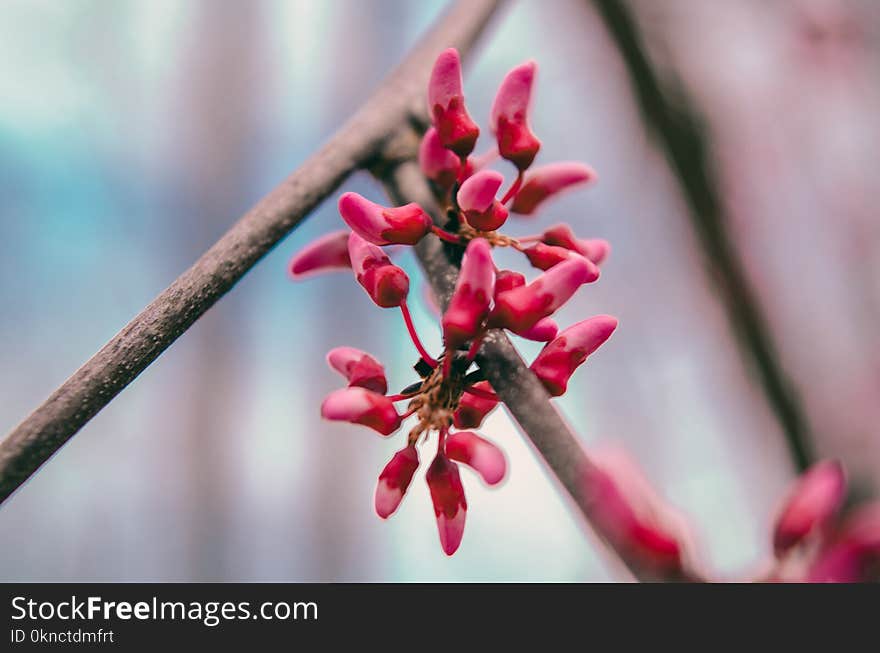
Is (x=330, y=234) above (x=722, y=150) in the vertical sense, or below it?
below

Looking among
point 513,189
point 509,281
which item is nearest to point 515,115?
point 513,189

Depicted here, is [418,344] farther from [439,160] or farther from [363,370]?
[439,160]

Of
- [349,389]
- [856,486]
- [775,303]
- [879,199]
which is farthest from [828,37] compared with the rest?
[349,389]

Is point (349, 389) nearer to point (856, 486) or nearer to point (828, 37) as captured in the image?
point (856, 486)

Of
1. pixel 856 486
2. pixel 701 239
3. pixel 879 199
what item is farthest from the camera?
pixel 879 199

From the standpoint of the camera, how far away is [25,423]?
0.45m

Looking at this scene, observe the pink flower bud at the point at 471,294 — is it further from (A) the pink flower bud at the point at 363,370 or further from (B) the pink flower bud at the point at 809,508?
(B) the pink flower bud at the point at 809,508

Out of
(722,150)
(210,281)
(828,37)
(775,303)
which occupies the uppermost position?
(828,37)

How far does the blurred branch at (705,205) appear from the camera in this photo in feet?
3.32

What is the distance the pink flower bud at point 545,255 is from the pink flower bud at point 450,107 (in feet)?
0.32

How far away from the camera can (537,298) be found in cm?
48

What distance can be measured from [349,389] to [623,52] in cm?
97

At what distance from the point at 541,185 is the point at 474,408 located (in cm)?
23

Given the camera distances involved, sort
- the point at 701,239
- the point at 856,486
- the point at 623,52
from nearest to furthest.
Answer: the point at 856,486 → the point at 701,239 → the point at 623,52
